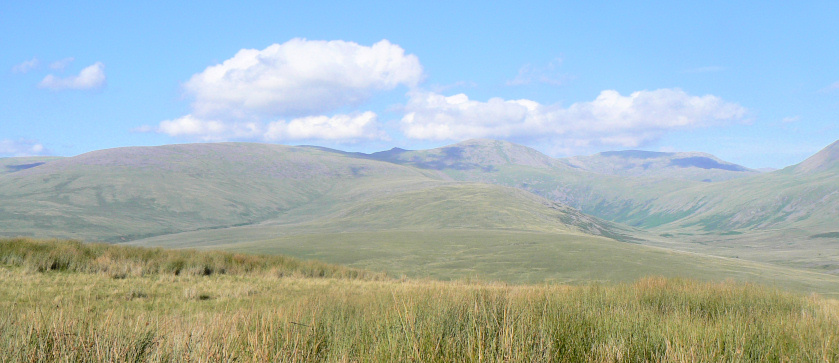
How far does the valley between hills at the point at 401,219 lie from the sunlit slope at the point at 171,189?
0.50 meters

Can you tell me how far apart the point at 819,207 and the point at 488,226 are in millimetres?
102494

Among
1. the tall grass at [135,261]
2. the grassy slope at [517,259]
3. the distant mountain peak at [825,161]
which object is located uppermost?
the distant mountain peak at [825,161]

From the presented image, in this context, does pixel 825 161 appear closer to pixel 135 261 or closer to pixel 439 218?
pixel 439 218

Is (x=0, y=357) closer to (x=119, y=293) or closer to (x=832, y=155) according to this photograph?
(x=119, y=293)

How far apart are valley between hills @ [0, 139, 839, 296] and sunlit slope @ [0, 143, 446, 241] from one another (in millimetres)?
500

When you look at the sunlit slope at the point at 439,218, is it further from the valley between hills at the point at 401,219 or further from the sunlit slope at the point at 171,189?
the sunlit slope at the point at 171,189

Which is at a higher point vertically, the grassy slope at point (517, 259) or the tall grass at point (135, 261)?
the tall grass at point (135, 261)

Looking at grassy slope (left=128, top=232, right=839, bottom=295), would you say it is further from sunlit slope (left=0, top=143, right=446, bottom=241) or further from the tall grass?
sunlit slope (left=0, top=143, right=446, bottom=241)

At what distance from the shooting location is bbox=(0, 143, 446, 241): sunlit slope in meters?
78.0

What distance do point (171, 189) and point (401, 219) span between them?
58.5 metres

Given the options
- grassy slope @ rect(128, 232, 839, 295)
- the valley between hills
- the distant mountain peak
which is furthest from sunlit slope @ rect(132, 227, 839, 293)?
the distant mountain peak

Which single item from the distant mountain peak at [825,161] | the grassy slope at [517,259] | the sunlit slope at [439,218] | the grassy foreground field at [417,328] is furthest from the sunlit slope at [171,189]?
the distant mountain peak at [825,161]

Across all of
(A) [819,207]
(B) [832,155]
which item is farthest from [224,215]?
(B) [832,155]

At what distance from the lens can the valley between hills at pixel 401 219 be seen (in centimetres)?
3784
